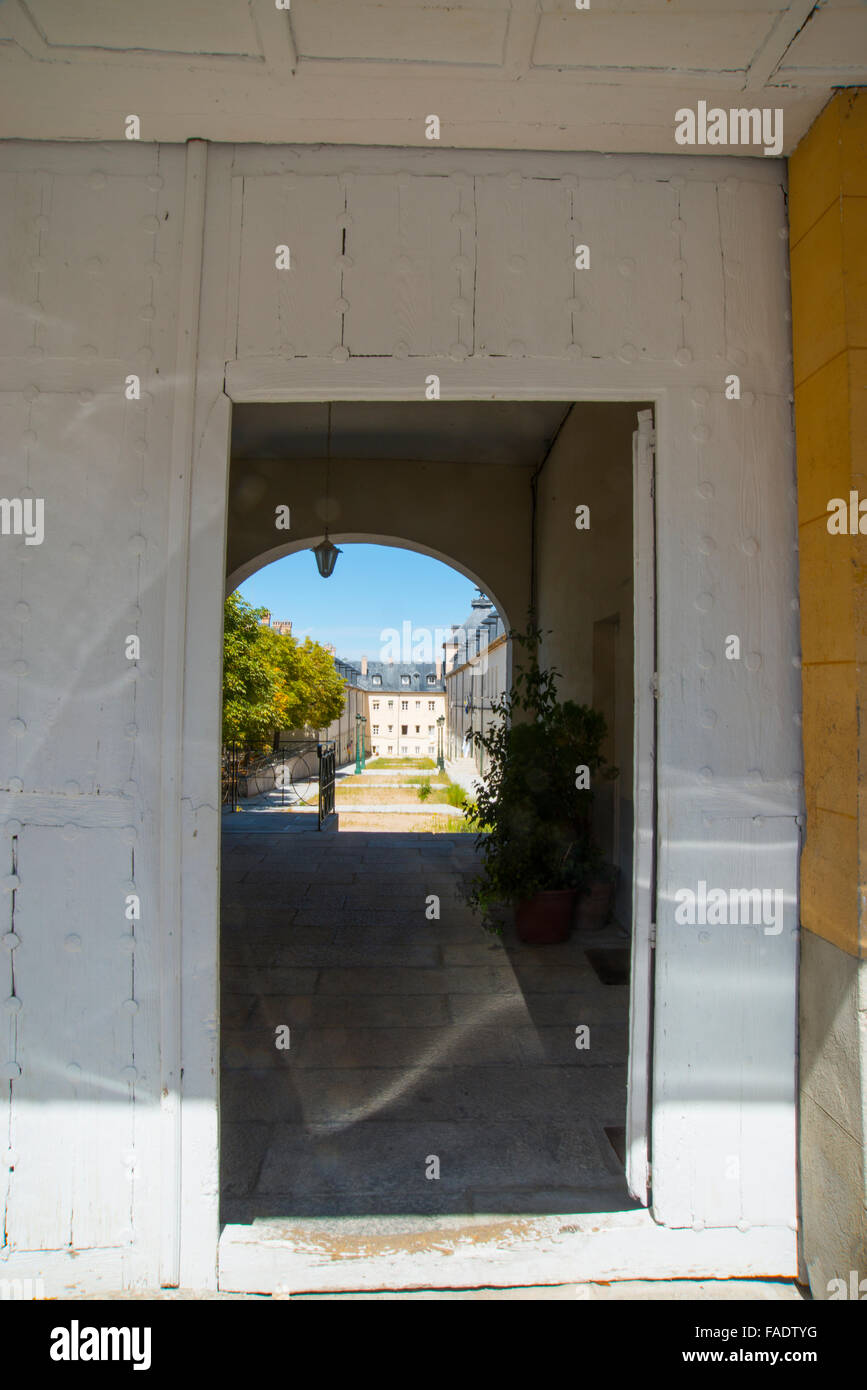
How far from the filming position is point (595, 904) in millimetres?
4754

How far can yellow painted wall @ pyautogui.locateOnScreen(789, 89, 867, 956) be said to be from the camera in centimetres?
173

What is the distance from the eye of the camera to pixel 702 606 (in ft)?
6.34

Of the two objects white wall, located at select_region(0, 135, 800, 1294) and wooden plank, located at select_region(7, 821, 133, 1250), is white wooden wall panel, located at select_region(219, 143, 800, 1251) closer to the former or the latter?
white wall, located at select_region(0, 135, 800, 1294)

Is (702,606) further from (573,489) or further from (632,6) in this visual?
(573,489)

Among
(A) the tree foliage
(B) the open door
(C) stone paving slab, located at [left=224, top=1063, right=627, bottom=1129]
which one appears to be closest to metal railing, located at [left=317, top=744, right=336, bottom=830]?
(A) the tree foliage

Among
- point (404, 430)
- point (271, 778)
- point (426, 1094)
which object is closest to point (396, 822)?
point (404, 430)

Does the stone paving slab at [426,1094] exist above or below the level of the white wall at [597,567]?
below

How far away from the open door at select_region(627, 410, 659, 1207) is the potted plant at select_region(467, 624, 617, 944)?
97.6 inches

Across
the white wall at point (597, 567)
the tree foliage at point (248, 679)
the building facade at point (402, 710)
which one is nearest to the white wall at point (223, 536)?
the white wall at point (597, 567)

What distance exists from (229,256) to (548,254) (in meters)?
0.80

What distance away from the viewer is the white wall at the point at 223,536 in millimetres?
1864

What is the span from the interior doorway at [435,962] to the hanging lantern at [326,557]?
738 mm

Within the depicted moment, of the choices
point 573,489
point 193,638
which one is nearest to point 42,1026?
point 193,638

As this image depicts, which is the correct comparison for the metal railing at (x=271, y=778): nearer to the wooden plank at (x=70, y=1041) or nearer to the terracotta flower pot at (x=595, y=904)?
the terracotta flower pot at (x=595, y=904)
